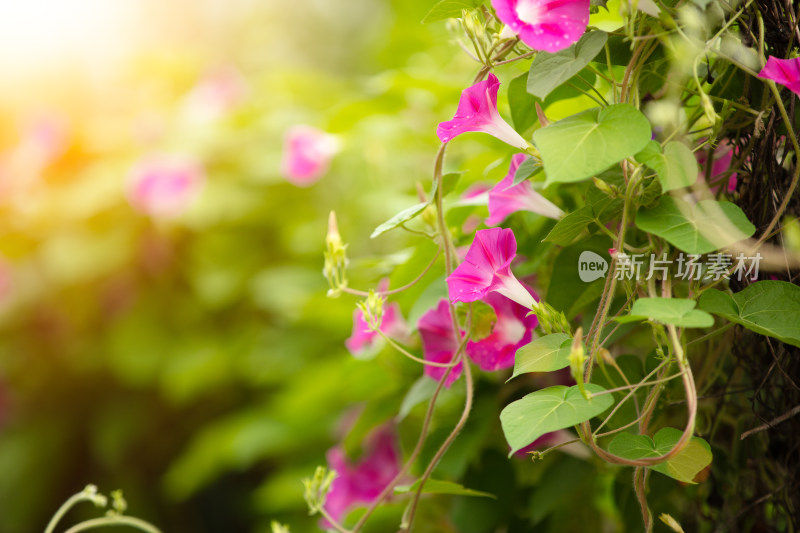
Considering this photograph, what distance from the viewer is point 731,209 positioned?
0.46 m

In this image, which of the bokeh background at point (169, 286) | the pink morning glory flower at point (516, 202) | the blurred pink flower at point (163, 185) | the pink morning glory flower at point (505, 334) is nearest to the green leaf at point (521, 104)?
the pink morning glory flower at point (516, 202)

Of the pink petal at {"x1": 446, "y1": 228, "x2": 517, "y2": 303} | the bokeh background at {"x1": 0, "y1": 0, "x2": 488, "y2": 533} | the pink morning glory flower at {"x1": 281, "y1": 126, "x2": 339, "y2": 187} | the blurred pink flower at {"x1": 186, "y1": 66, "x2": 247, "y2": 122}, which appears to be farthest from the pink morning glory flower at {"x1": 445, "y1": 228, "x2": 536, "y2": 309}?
the blurred pink flower at {"x1": 186, "y1": 66, "x2": 247, "y2": 122}

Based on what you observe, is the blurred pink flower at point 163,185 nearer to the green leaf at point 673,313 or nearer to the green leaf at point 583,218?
the green leaf at point 583,218

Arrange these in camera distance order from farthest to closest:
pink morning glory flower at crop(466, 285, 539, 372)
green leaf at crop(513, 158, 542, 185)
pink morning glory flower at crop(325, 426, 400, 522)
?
1. pink morning glory flower at crop(325, 426, 400, 522)
2. pink morning glory flower at crop(466, 285, 539, 372)
3. green leaf at crop(513, 158, 542, 185)

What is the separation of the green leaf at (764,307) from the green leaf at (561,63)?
18 cm

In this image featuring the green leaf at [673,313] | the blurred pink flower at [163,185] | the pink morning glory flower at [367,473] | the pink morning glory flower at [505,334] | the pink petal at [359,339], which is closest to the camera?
the green leaf at [673,313]

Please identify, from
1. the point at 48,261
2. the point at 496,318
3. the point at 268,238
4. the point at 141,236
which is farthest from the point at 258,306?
the point at 496,318

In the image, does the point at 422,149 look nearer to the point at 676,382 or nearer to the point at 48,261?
the point at 676,382

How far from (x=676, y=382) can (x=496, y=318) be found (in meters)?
0.17

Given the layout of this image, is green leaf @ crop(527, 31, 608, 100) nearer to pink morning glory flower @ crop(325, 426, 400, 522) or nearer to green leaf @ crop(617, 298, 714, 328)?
green leaf @ crop(617, 298, 714, 328)

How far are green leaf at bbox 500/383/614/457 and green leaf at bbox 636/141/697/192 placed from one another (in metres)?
0.14

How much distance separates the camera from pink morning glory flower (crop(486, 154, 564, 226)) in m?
0.59

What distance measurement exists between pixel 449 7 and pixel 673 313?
0.28 metres

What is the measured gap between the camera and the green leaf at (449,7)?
1.64 feet
